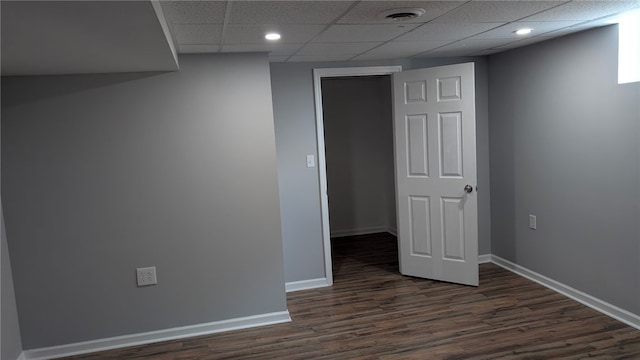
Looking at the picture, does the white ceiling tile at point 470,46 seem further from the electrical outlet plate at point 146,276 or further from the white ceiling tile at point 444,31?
the electrical outlet plate at point 146,276

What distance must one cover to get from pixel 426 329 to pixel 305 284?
1.30m

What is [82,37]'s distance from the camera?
197 cm

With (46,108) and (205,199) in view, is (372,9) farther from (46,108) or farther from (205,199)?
(46,108)

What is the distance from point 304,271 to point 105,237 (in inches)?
68.7

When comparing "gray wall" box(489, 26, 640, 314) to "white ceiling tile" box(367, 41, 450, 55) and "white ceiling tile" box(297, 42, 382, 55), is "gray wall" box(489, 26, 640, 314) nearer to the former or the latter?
"white ceiling tile" box(367, 41, 450, 55)

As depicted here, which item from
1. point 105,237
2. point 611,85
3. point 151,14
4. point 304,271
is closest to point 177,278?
point 105,237

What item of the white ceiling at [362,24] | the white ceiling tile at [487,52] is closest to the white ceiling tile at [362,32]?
the white ceiling at [362,24]

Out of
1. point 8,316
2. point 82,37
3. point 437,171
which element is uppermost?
point 82,37

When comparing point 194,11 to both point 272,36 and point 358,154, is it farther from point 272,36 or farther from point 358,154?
point 358,154

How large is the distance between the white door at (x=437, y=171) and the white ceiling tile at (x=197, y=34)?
77.0 inches

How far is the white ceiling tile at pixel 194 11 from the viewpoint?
2035 mm

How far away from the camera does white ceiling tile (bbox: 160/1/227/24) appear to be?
204cm

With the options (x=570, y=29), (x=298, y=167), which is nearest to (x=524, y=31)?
(x=570, y=29)

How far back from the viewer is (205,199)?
331cm
